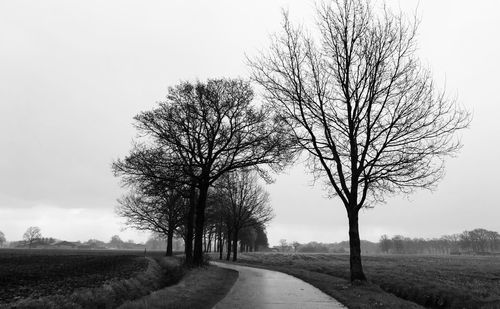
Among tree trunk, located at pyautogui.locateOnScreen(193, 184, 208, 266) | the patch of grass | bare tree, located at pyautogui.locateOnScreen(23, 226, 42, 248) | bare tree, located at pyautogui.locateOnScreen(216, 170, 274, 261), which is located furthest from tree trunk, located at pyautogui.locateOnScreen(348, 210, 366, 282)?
bare tree, located at pyautogui.locateOnScreen(23, 226, 42, 248)

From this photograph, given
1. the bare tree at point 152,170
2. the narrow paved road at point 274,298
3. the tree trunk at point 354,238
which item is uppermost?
the bare tree at point 152,170

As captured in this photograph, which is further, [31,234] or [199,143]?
[31,234]

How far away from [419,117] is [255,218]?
40.8m

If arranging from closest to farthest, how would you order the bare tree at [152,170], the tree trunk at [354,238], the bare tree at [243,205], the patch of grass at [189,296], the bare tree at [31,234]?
the patch of grass at [189,296] < the tree trunk at [354,238] < the bare tree at [152,170] < the bare tree at [243,205] < the bare tree at [31,234]

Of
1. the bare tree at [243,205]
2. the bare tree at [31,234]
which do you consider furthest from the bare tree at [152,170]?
the bare tree at [31,234]

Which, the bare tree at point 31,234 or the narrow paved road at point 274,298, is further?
the bare tree at point 31,234

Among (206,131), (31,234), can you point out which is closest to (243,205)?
(206,131)

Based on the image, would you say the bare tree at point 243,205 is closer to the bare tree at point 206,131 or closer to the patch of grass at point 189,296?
the bare tree at point 206,131

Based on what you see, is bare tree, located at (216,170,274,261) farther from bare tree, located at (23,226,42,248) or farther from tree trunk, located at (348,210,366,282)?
bare tree, located at (23,226,42,248)

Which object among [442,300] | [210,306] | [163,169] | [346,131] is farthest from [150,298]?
[163,169]

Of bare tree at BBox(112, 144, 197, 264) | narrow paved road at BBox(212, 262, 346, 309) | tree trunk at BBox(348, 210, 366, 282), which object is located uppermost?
bare tree at BBox(112, 144, 197, 264)

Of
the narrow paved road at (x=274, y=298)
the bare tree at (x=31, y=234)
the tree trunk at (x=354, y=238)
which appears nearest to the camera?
the narrow paved road at (x=274, y=298)

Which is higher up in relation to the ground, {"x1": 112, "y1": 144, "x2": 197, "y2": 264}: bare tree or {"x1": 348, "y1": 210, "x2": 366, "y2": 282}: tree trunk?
{"x1": 112, "y1": 144, "x2": 197, "y2": 264}: bare tree

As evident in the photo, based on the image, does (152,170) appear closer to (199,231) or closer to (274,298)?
(199,231)
